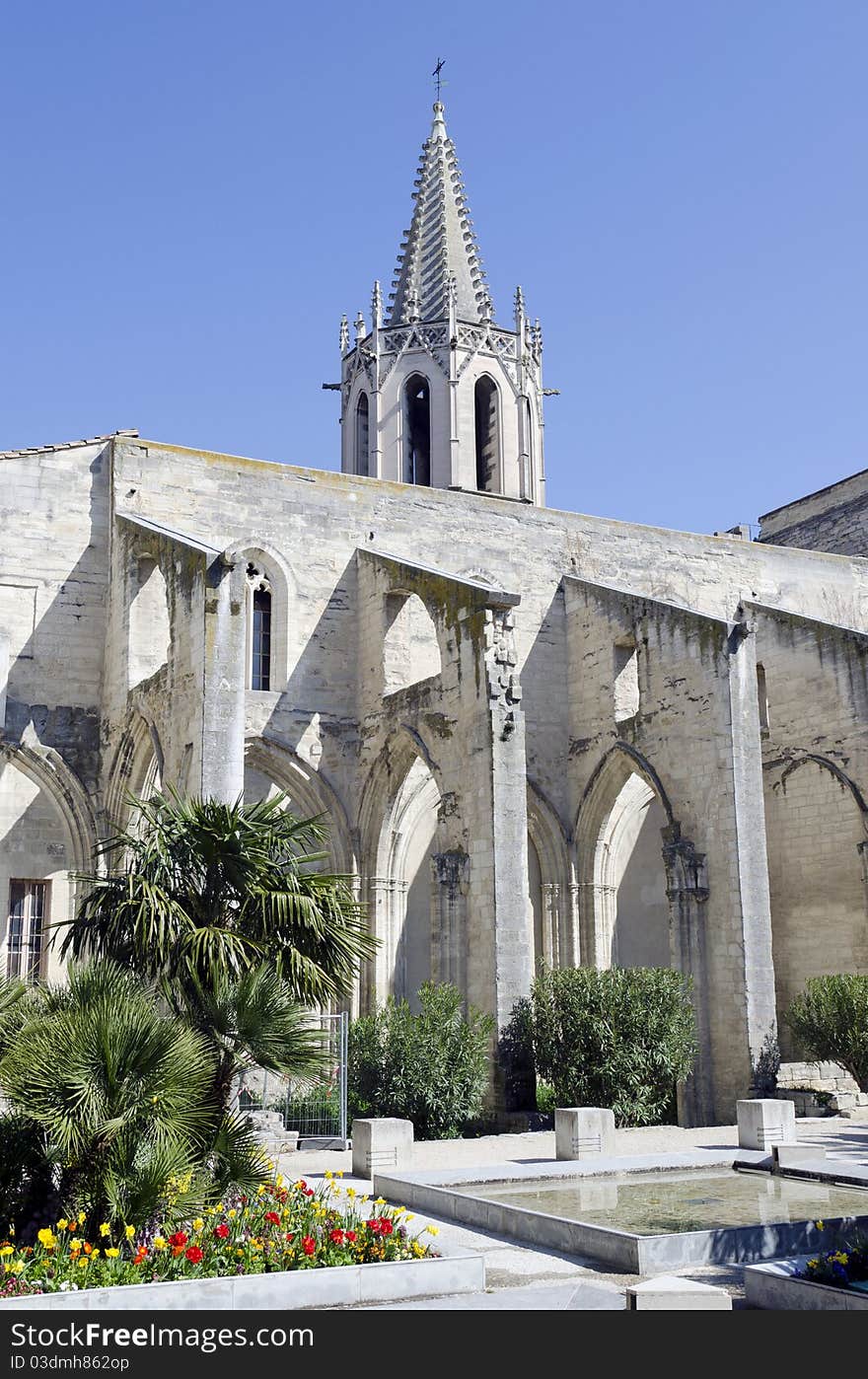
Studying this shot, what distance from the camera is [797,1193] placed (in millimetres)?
10391

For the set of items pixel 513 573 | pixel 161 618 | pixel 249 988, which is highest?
pixel 513 573

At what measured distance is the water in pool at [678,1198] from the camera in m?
9.12

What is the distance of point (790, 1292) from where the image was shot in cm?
687

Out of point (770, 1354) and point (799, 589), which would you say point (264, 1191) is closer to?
point (770, 1354)

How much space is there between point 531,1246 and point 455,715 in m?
9.65

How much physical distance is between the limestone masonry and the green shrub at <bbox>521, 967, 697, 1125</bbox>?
614mm

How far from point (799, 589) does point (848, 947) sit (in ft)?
26.1

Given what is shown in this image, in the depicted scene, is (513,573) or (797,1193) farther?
(513,573)

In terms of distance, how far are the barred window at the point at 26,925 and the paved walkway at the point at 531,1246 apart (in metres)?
6.97

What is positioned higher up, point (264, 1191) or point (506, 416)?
→ point (506, 416)

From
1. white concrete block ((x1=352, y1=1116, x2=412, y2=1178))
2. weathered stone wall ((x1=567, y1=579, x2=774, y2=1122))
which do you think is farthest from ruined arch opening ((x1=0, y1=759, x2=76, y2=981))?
weathered stone wall ((x1=567, y1=579, x2=774, y2=1122))

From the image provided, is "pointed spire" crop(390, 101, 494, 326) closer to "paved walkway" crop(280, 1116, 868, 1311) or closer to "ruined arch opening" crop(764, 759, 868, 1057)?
"ruined arch opening" crop(764, 759, 868, 1057)

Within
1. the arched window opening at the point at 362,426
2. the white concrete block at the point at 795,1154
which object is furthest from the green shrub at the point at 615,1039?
the arched window opening at the point at 362,426

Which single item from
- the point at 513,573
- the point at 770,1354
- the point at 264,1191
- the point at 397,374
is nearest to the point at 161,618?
the point at 513,573
